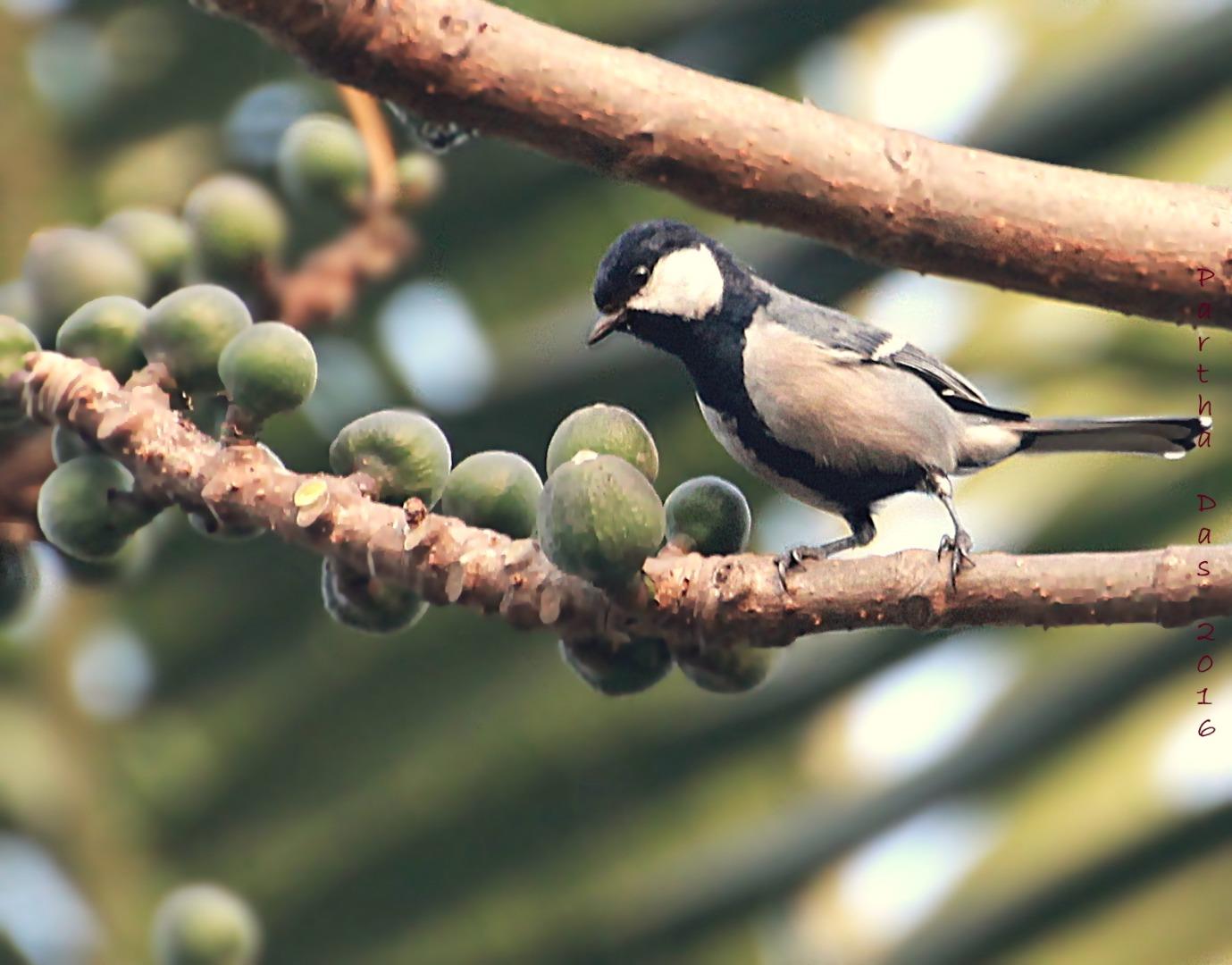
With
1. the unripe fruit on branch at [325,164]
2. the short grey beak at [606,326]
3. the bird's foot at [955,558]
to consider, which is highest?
the unripe fruit on branch at [325,164]

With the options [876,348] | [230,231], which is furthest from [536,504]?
[876,348]

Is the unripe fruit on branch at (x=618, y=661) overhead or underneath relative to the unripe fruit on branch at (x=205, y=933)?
underneath

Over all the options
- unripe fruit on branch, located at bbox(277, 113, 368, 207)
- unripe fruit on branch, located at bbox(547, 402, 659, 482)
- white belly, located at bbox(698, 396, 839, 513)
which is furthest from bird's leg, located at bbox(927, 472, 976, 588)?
unripe fruit on branch, located at bbox(277, 113, 368, 207)

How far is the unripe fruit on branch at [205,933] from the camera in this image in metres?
1.34

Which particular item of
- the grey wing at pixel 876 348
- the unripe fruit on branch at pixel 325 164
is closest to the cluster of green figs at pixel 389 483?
the unripe fruit on branch at pixel 325 164

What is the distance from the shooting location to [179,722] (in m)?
1.73

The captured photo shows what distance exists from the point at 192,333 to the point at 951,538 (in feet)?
2.14

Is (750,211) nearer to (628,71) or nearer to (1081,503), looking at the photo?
(628,71)

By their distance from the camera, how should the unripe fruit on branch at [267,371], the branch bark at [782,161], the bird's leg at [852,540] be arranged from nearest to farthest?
the branch bark at [782,161] → the unripe fruit on branch at [267,371] → the bird's leg at [852,540]

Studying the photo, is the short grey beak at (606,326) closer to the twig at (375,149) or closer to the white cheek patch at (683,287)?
the white cheek patch at (683,287)

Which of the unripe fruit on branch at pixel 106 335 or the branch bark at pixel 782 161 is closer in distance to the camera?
the branch bark at pixel 782 161

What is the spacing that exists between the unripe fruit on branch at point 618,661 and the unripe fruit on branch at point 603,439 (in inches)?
5.3

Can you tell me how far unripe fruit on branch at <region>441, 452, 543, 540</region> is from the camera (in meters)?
1.12

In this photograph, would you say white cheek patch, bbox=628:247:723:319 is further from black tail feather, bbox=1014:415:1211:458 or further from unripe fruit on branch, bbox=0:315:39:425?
unripe fruit on branch, bbox=0:315:39:425
